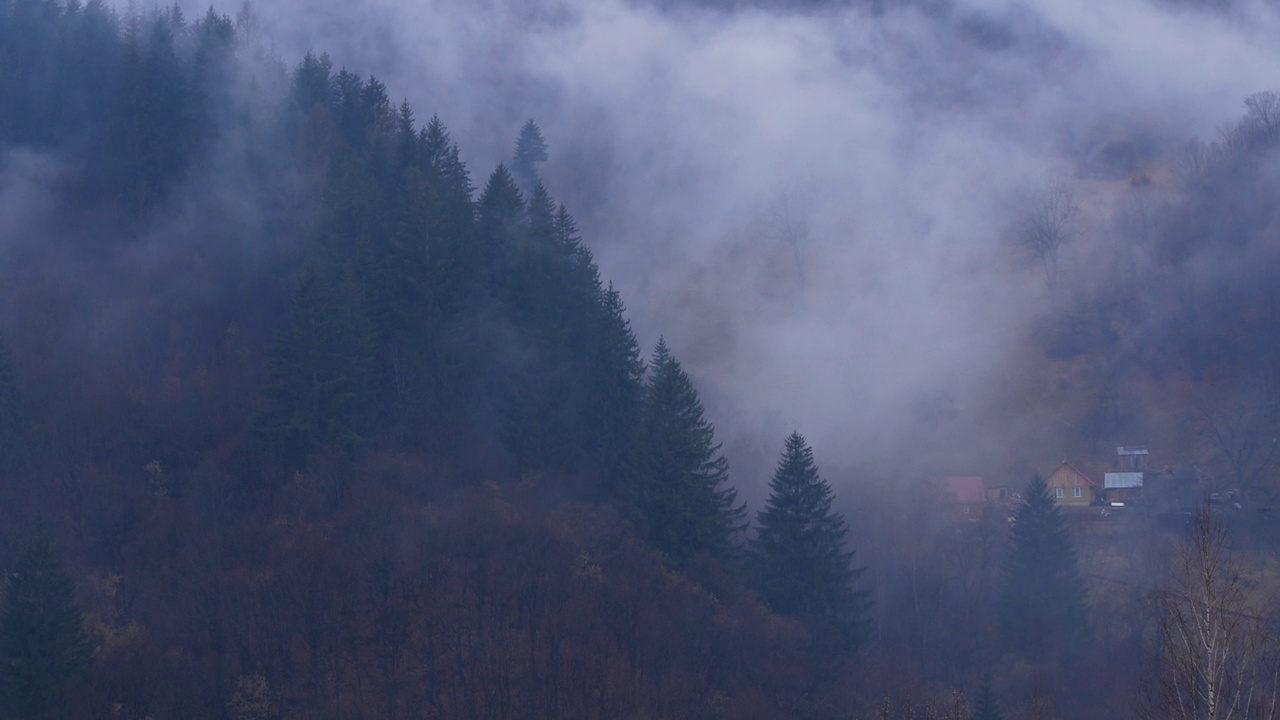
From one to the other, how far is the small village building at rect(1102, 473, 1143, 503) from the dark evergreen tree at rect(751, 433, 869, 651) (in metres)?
22.7

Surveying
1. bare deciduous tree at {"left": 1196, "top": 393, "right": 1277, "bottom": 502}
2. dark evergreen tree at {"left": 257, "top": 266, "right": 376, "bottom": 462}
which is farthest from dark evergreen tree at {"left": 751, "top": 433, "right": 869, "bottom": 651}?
bare deciduous tree at {"left": 1196, "top": 393, "right": 1277, "bottom": 502}

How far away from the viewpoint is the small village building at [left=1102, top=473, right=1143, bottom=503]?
55.8 m

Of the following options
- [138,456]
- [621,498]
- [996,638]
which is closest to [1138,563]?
[996,638]

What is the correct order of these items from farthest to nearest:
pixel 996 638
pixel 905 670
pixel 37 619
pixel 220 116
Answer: pixel 220 116
pixel 996 638
pixel 905 670
pixel 37 619

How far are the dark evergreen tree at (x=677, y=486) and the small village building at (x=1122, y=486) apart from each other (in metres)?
27.8

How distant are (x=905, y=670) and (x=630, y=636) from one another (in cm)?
1468

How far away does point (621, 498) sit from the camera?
3844 centimetres

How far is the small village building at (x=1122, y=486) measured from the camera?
5584cm

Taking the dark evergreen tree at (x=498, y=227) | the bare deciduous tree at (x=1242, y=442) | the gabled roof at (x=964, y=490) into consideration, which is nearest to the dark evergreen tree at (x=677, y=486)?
the dark evergreen tree at (x=498, y=227)

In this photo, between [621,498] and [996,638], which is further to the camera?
[996,638]

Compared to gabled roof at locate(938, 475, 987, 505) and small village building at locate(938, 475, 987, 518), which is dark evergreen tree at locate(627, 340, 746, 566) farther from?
gabled roof at locate(938, 475, 987, 505)

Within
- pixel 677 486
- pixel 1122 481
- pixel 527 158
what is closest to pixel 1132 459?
pixel 1122 481

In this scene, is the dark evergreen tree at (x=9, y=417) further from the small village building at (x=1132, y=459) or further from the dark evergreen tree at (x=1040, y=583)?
the small village building at (x=1132, y=459)

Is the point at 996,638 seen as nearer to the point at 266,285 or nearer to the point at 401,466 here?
the point at 401,466
